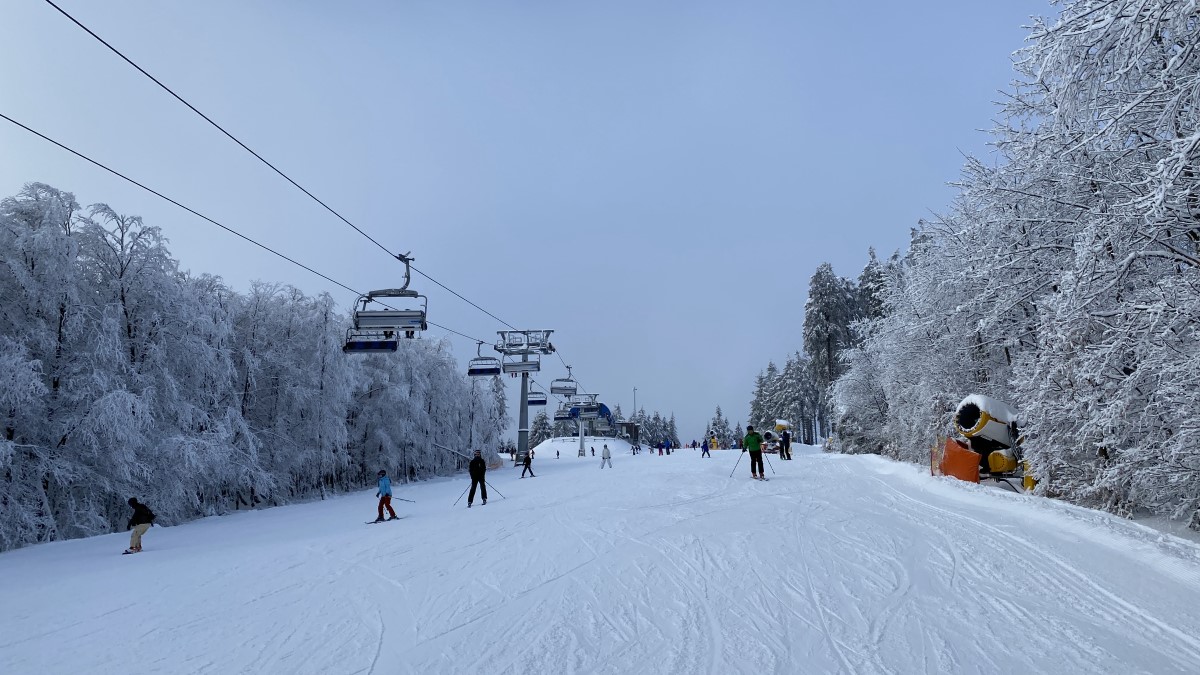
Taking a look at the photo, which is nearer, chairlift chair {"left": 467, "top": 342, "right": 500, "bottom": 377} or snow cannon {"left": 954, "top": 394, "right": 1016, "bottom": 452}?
snow cannon {"left": 954, "top": 394, "right": 1016, "bottom": 452}

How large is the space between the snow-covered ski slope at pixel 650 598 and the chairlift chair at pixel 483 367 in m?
21.9

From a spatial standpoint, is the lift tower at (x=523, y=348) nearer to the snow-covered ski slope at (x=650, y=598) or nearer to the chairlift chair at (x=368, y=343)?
the chairlift chair at (x=368, y=343)

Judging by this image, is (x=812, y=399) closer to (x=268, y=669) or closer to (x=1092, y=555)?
(x=1092, y=555)

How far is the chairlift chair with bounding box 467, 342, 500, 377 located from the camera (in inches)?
1374

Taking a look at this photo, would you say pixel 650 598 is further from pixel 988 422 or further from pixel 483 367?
pixel 483 367

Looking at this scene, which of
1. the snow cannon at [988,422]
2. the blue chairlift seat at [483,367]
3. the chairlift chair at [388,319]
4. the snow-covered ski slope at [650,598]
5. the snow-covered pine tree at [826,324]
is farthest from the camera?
the snow-covered pine tree at [826,324]

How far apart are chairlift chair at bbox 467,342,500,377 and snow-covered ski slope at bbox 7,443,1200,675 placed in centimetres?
2187

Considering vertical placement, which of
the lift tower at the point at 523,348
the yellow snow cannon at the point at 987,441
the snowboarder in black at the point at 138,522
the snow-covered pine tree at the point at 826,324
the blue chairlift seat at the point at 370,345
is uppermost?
the snow-covered pine tree at the point at 826,324

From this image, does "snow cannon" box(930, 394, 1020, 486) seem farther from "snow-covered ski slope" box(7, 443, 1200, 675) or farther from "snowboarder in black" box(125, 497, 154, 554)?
"snowboarder in black" box(125, 497, 154, 554)

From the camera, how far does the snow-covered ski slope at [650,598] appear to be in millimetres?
5074

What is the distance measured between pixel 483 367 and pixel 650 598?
29.5 m

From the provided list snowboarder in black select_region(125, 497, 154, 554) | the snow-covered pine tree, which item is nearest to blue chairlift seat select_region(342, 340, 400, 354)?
snowboarder in black select_region(125, 497, 154, 554)

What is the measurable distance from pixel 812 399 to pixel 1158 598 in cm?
7088

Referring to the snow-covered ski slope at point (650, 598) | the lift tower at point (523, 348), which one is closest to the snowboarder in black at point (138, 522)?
the snow-covered ski slope at point (650, 598)
